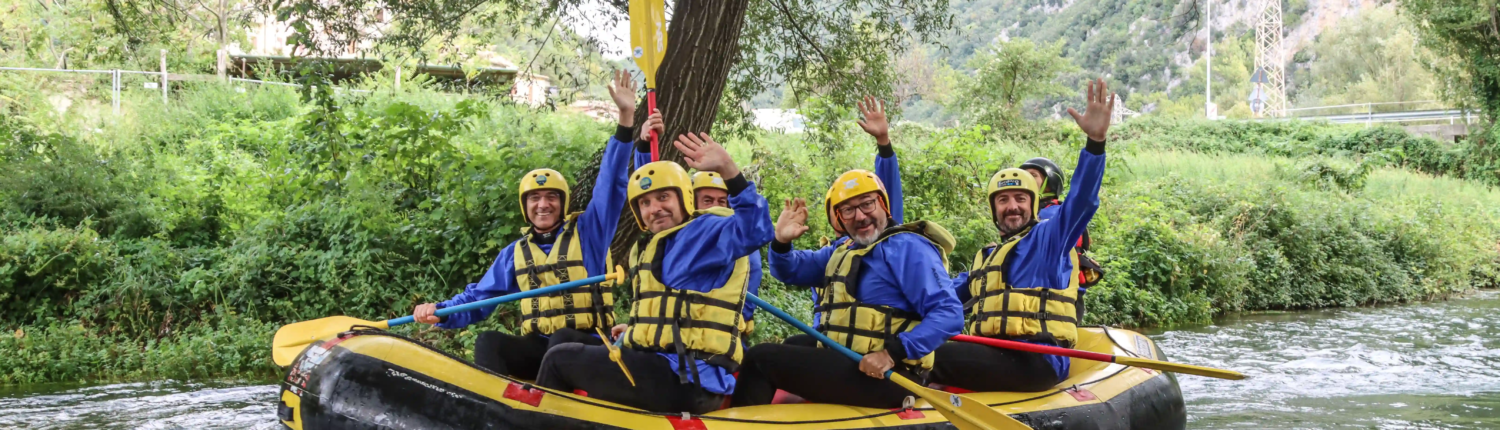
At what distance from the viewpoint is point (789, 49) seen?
805cm

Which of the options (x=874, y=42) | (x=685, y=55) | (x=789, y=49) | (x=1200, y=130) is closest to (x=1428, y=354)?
(x=874, y=42)

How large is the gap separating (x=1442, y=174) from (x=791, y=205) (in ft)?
71.0

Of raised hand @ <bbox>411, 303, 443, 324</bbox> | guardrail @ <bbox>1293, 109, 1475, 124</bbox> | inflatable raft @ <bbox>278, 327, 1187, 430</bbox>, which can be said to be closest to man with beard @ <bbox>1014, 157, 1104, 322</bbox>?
inflatable raft @ <bbox>278, 327, 1187, 430</bbox>

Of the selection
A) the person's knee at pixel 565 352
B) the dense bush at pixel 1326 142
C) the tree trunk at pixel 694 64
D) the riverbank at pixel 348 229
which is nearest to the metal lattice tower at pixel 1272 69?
the dense bush at pixel 1326 142

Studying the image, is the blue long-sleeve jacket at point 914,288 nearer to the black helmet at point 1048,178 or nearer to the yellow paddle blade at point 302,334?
the black helmet at point 1048,178

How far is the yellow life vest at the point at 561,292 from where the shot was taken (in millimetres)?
4070

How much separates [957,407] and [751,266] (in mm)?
920

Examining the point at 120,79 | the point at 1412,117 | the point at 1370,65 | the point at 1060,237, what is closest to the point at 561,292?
the point at 1060,237

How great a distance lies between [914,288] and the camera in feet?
11.8

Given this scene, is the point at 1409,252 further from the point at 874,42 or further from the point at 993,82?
the point at 874,42

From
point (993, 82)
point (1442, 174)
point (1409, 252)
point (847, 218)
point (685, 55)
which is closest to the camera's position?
point (847, 218)

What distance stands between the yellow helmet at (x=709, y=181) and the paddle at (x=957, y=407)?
398mm

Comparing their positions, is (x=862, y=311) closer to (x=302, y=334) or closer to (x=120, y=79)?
(x=302, y=334)

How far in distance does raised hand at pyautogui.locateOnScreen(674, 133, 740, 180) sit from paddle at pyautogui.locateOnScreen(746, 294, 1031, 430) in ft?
1.46
